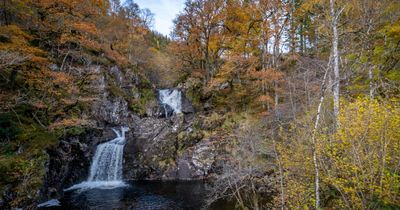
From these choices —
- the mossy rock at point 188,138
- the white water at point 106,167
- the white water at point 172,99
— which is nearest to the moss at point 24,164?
the white water at point 106,167

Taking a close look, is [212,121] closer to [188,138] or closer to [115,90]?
[188,138]

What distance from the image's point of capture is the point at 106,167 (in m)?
16.9

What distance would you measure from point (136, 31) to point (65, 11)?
15523mm

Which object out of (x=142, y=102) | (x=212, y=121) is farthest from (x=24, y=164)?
(x=142, y=102)

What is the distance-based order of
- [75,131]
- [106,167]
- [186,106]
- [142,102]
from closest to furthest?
1. [75,131]
2. [106,167]
3. [186,106]
4. [142,102]

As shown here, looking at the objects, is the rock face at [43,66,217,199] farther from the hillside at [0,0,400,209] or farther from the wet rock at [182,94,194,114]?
the hillside at [0,0,400,209]

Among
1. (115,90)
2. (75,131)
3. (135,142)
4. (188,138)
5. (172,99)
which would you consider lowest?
(135,142)

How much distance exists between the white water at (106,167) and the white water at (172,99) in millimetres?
6695

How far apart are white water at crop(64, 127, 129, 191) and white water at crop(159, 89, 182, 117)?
6.70 metres

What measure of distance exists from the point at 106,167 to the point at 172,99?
400 inches

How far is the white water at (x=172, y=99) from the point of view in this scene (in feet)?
78.0

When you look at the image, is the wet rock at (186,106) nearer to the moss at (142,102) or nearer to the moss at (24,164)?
the moss at (142,102)

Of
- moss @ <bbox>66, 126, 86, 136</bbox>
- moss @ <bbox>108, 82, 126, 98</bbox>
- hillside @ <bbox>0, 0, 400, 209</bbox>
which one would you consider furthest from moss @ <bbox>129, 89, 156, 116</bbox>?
moss @ <bbox>66, 126, 86, 136</bbox>

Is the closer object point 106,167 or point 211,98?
point 106,167
